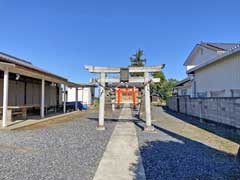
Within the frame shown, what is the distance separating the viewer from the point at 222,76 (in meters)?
10.2

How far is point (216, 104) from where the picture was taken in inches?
377

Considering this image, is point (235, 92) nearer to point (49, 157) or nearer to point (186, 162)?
point (186, 162)

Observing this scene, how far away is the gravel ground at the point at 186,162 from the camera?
11.5 ft

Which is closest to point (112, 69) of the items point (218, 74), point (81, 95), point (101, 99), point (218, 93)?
point (101, 99)

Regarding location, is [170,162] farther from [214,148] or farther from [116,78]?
[116,78]

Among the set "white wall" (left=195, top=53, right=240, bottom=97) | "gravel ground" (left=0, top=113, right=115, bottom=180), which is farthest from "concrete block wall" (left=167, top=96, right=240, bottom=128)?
"gravel ground" (left=0, top=113, right=115, bottom=180)

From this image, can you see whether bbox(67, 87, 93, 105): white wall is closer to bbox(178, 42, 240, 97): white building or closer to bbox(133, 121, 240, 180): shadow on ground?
bbox(178, 42, 240, 97): white building

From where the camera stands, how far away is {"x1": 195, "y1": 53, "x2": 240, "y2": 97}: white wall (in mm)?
8922

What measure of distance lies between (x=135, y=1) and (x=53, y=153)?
39.0 ft

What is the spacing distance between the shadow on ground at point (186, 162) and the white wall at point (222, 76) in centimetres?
462

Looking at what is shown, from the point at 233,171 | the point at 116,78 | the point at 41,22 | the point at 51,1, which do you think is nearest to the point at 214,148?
the point at 233,171

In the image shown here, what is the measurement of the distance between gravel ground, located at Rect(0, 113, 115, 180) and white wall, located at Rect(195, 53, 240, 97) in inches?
253

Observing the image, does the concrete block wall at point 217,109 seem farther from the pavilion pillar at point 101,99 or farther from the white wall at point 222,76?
the pavilion pillar at point 101,99

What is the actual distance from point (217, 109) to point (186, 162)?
20.0 ft
